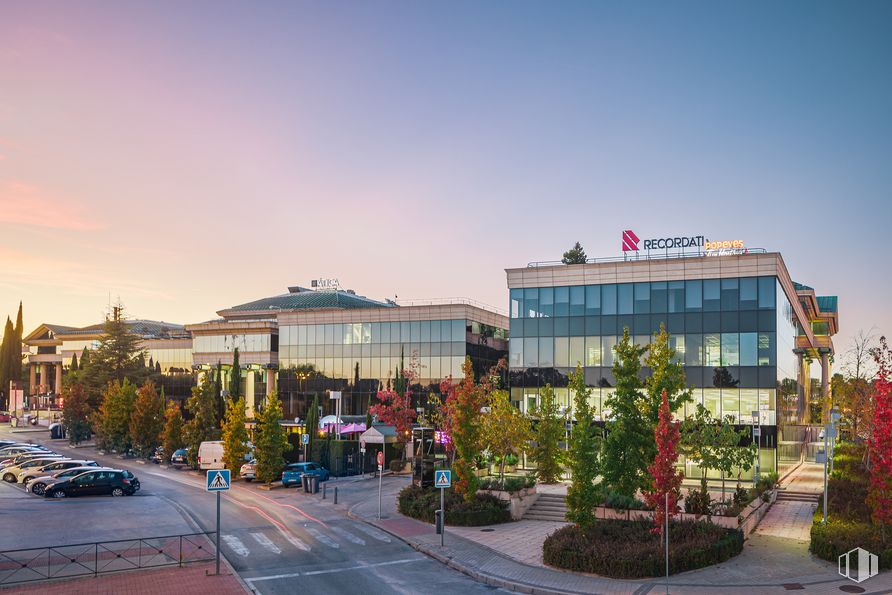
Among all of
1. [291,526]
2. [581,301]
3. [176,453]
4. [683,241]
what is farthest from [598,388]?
[176,453]

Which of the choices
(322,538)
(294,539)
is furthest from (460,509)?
(294,539)

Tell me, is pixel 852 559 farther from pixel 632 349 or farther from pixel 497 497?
pixel 497 497

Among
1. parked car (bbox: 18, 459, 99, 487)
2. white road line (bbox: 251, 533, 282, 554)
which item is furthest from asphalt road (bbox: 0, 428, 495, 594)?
parked car (bbox: 18, 459, 99, 487)

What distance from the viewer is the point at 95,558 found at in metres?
24.5

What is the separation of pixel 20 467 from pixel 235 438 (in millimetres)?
13988

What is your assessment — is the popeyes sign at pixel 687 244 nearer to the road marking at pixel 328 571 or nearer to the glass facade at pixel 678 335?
the glass facade at pixel 678 335

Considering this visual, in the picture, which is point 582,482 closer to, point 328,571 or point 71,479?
point 328,571

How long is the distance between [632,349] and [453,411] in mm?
9962

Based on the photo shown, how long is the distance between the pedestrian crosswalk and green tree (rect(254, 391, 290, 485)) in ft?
49.5

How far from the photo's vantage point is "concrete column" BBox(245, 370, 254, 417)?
295 ft

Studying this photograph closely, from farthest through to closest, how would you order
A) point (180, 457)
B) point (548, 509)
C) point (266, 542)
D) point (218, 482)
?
point (180, 457) → point (548, 509) → point (266, 542) → point (218, 482)

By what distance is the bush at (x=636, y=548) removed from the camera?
24.7 metres

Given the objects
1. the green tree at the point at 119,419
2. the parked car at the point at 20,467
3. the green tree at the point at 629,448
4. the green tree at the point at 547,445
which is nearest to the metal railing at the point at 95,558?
the green tree at the point at 629,448

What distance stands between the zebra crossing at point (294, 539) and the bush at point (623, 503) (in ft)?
32.3
